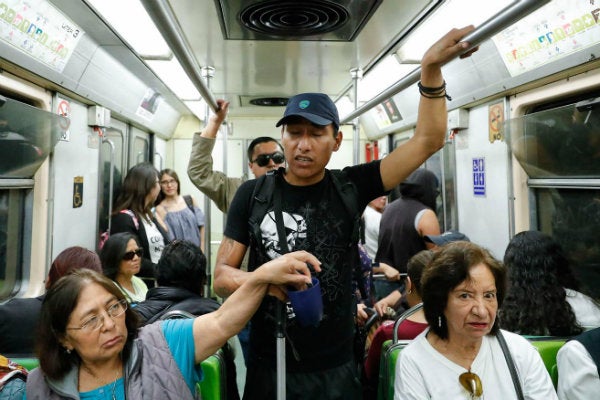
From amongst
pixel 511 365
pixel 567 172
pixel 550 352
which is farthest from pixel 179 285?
pixel 567 172

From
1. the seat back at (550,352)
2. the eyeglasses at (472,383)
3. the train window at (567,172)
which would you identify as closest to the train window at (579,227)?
the train window at (567,172)

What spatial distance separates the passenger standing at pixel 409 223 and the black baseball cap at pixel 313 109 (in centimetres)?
198

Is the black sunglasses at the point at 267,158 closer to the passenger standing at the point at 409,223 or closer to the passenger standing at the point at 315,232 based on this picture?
the passenger standing at the point at 409,223

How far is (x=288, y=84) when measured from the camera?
445 centimetres

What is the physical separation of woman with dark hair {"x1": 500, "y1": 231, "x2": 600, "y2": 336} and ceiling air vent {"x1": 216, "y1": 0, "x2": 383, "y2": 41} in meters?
1.48

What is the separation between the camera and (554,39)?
101 inches

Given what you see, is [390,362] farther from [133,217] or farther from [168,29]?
[133,217]

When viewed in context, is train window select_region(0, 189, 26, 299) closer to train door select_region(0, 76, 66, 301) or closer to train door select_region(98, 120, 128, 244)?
train door select_region(0, 76, 66, 301)

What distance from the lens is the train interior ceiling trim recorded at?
2.46 metres

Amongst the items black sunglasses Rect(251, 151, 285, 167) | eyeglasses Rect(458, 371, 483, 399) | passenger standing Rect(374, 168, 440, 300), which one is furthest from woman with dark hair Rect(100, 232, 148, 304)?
eyeglasses Rect(458, 371, 483, 399)

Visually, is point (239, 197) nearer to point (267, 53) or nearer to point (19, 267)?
point (267, 53)

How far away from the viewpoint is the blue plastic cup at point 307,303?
1.15m

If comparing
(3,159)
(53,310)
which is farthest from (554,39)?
(3,159)

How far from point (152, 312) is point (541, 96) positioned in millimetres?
2808
